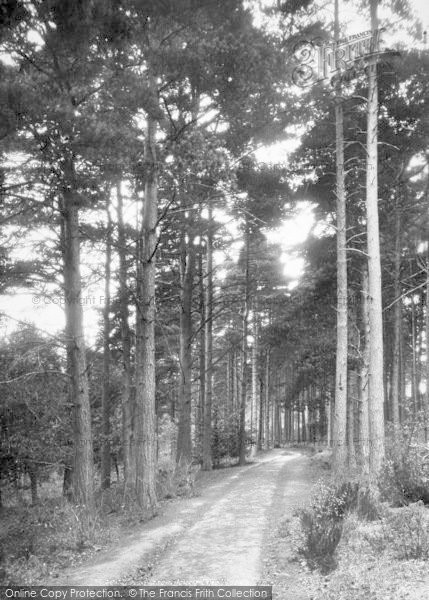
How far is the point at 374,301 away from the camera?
37.4 feet

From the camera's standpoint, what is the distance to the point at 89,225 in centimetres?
1496

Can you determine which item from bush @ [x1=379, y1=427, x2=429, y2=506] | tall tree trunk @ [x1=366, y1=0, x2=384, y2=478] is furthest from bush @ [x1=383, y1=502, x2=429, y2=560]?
tall tree trunk @ [x1=366, y1=0, x2=384, y2=478]

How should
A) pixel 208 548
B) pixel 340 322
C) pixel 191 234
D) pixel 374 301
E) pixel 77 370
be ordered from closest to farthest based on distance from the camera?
pixel 208 548, pixel 77 370, pixel 374 301, pixel 340 322, pixel 191 234

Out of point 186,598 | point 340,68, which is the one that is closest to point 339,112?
point 340,68

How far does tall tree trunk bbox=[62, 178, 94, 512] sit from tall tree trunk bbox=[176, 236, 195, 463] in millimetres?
6515

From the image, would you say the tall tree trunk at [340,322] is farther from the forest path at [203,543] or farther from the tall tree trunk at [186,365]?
the tall tree trunk at [186,365]

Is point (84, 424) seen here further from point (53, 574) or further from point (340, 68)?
point (340, 68)

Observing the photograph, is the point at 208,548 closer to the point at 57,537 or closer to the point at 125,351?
the point at 57,537

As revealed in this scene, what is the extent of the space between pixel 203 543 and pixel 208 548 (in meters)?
0.33

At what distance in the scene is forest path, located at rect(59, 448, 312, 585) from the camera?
6574mm

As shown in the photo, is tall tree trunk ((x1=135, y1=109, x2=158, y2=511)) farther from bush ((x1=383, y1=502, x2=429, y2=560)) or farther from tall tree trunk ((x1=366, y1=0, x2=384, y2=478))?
bush ((x1=383, y1=502, x2=429, y2=560))

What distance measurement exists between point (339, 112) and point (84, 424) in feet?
36.9

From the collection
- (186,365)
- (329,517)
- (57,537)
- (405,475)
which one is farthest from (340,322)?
(57,537)

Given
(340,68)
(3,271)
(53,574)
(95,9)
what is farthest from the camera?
(340,68)
